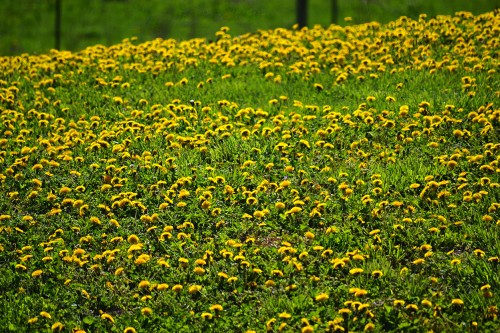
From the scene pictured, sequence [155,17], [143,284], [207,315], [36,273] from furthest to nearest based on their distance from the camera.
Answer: [155,17], [36,273], [143,284], [207,315]

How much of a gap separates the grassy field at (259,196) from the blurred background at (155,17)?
16501mm

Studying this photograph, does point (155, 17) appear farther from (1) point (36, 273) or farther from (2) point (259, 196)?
(1) point (36, 273)

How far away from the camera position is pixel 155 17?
105 feet

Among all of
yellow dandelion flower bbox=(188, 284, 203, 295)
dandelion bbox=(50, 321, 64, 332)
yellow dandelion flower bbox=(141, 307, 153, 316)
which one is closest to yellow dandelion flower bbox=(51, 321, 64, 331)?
dandelion bbox=(50, 321, 64, 332)

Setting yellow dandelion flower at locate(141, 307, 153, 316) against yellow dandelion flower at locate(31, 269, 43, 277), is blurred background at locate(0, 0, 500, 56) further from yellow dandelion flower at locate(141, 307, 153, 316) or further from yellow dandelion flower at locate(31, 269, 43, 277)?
yellow dandelion flower at locate(141, 307, 153, 316)

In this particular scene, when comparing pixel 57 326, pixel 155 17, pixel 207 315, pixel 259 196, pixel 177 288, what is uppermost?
pixel 155 17

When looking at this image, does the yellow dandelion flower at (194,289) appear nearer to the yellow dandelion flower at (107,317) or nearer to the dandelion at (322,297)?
the yellow dandelion flower at (107,317)

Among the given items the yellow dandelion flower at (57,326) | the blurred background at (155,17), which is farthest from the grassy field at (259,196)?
the blurred background at (155,17)

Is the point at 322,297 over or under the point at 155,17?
under

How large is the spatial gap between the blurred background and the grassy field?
16.5 m

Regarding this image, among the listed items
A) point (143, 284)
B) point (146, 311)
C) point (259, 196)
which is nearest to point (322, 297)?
point (146, 311)

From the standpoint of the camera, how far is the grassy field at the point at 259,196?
21.6 feet

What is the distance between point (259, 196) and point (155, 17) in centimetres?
2517

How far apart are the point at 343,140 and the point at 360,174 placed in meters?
0.96
